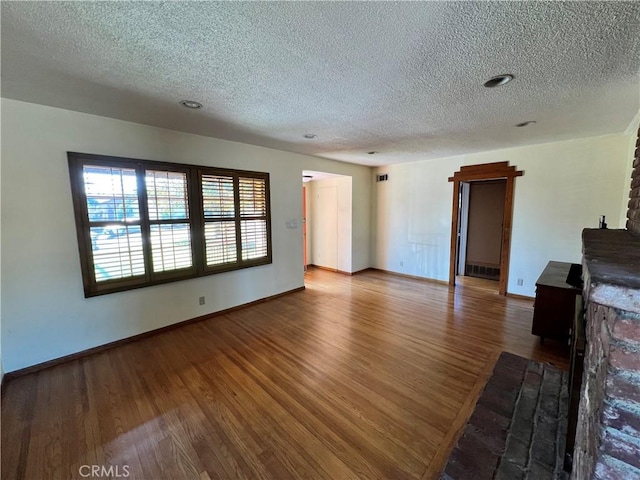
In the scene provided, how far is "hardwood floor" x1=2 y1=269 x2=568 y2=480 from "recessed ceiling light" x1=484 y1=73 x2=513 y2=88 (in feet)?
8.00

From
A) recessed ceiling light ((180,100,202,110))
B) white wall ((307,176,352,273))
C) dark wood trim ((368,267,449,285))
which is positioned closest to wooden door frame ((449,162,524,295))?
dark wood trim ((368,267,449,285))

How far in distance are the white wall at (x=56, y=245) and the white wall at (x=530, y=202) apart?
13.1 feet

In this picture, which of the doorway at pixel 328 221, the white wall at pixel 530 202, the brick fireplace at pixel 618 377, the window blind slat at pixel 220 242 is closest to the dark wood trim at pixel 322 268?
the doorway at pixel 328 221

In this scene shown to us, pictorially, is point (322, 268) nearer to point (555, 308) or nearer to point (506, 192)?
point (506, 192)

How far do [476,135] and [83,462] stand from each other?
481cm

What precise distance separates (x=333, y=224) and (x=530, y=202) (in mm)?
3711

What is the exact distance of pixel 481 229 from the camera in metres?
5.75

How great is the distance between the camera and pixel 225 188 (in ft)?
11.9

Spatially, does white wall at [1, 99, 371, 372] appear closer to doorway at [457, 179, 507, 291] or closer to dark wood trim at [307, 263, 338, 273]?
dark wood trim at [307, 263, 338, 273]

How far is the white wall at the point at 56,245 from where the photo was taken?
2283 mm

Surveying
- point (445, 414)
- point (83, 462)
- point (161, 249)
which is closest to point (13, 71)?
point (161, 249)

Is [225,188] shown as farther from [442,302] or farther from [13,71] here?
[442,302]

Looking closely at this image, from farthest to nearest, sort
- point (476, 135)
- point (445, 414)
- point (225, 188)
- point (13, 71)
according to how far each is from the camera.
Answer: point (225, 188)
point (476, 135)
point (445, 414)
point (13, 71)

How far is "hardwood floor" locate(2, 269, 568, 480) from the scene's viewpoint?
62.0 inches
